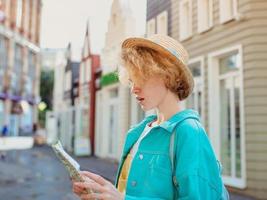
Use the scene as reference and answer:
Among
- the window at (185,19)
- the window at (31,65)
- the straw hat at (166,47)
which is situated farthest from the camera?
the window at (31,65)

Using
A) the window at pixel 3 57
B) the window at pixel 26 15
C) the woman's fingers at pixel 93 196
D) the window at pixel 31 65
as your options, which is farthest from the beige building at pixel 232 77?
the window at pixel 31 65

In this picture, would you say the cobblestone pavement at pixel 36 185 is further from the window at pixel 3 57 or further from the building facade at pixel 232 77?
the window at pixel 3 57

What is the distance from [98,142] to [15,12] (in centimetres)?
1705

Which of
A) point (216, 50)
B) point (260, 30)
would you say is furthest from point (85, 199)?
point (216, 50)

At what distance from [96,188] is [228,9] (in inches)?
214

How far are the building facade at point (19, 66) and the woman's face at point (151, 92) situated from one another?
2520 centimetres

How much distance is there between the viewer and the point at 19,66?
2908 cm

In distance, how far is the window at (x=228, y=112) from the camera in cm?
583

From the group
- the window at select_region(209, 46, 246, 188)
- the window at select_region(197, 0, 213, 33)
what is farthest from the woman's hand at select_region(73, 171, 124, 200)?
the window at select_region(197, 0, 213, 33)

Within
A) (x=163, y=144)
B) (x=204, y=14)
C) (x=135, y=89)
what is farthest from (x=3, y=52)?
(x=163, y=144)

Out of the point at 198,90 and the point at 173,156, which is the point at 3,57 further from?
the point at 173,156

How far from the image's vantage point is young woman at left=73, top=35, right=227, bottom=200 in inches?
31.1

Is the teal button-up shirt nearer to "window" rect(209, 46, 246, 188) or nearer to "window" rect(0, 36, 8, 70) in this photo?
"window" rect(209, 46, 246, 188)

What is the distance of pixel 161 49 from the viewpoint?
2.99 feet
